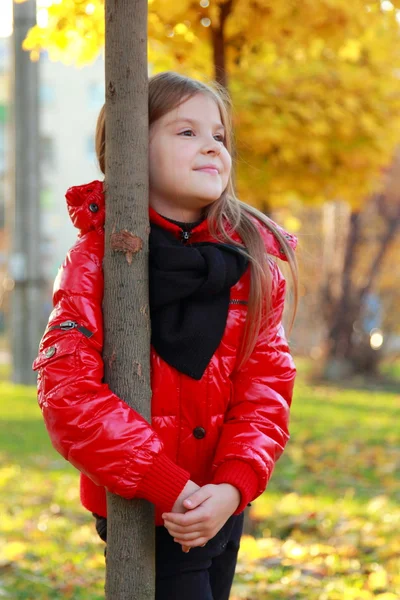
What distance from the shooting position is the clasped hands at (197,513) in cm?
167

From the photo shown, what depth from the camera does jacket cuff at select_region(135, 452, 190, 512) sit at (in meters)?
1.66

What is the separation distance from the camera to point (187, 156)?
1880 millimetres

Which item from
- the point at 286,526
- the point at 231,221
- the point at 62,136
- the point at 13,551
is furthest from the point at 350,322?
the point at 62,136

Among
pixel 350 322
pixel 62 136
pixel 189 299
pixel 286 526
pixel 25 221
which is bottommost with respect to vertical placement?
pixel 286 526

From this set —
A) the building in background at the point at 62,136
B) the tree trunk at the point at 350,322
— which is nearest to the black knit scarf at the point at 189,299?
the tree trunk at the point at 350,322

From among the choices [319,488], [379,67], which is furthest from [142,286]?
[379,67]

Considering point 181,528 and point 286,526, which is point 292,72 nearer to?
point 286,526

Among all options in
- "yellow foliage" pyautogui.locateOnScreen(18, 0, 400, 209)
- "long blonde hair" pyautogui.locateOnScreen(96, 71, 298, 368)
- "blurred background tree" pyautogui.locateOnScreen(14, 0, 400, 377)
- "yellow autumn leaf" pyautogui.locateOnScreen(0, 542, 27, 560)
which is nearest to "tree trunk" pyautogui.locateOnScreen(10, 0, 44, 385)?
"yellow foliage" pyautogui.locateOnScreen(18, 0, 400, 209)

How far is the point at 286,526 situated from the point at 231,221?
8.50 ft

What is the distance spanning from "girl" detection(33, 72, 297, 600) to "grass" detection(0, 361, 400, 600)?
1253 mm

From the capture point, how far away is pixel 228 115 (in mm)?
2033

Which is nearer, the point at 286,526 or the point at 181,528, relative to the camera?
the point at 181,528

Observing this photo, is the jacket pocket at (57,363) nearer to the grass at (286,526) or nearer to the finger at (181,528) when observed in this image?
the finger at (181,528)

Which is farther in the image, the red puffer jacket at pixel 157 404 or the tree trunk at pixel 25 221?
the tree trunk at pixel 25 221
